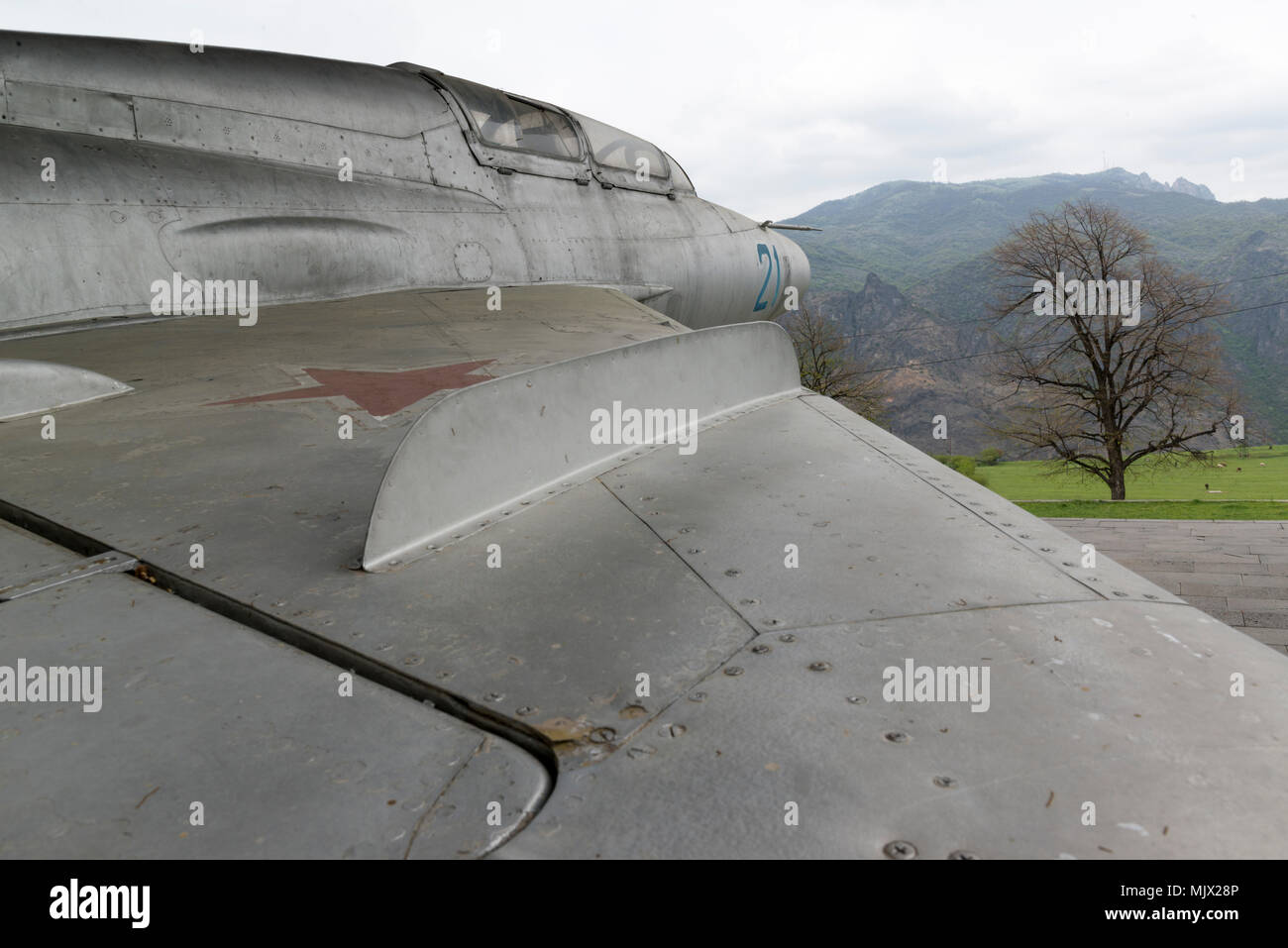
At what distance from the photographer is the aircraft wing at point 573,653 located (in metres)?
1.34

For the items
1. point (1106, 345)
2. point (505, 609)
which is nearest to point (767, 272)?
point (505, 609)

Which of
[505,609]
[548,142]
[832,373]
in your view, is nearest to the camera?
[505,609]

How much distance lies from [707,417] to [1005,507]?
1504mm

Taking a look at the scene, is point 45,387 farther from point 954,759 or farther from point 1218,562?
point 1218,562

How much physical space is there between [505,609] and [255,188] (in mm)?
4743

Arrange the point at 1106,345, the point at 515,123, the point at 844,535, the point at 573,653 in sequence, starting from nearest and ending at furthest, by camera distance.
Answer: the point at 573,653 < the point at 844,535 < the point at 515,123 < the point at 1106,345

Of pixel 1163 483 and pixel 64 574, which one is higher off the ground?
pixel 64 574

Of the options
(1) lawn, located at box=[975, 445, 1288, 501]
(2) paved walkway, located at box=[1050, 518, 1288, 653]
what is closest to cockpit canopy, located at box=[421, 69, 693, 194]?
(2) paved walkway, located at box=[1050, 518, 1288, 653]

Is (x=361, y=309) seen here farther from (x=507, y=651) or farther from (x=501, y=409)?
(x=507, y=651)

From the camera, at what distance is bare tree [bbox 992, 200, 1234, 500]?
943 inches

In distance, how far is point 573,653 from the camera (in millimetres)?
1872

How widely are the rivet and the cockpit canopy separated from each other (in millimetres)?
6573

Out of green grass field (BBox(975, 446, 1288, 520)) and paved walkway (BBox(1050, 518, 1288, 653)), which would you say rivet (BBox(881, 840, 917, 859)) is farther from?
green grass field (BBox(975, 446, 1288, 520))

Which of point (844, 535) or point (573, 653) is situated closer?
point (573, 653)
